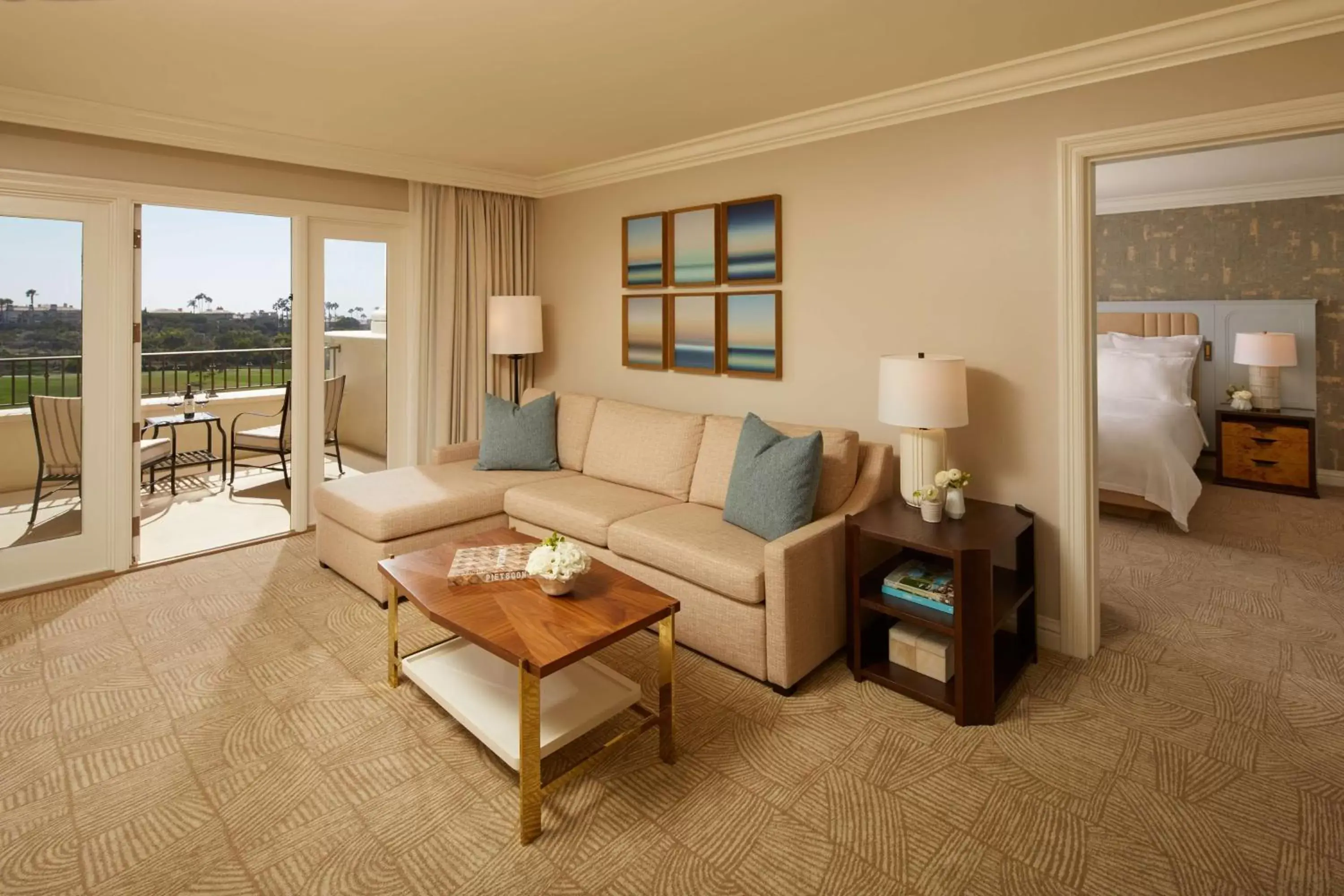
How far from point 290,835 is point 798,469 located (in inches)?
82.4

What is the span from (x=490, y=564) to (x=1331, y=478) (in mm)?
6878

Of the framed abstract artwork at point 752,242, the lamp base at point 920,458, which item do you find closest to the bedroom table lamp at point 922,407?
the lamp base at point 920,458

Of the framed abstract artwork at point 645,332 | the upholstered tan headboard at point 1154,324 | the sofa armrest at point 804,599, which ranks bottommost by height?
the sofa armrest at point 804,599

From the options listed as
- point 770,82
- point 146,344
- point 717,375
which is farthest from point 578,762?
point 146,344

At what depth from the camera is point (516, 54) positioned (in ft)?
8.99

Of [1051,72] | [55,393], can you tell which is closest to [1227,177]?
[1051,72]

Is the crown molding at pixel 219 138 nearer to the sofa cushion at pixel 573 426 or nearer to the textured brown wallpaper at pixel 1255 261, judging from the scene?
the sofa cushion at pixel 573 426

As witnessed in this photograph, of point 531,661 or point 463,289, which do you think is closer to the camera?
point 531,661

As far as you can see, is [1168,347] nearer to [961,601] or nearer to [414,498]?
[961,601]

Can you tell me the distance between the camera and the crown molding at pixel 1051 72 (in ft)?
7.54

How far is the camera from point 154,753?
2260 millimetres

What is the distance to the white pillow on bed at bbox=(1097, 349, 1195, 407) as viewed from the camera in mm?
5734

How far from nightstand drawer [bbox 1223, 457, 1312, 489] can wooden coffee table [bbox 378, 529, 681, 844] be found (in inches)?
232

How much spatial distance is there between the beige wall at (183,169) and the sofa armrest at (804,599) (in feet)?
12.1
